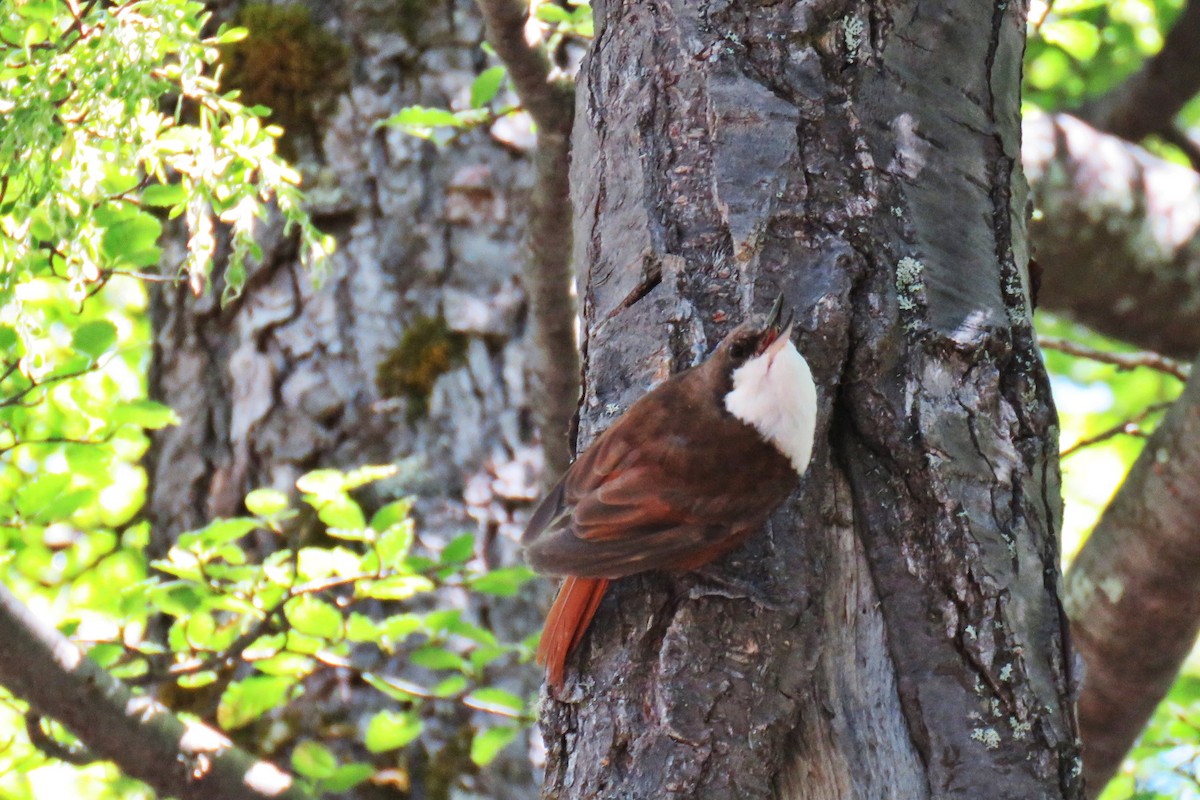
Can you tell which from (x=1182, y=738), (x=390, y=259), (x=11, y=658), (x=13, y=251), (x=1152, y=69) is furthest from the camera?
(x=1152, y=69)

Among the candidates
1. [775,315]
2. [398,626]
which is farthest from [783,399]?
[398,626]

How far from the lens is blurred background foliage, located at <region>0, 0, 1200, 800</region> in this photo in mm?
2424

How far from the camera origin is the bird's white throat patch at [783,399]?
200 centimetres

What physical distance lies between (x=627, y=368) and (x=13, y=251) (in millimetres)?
1253

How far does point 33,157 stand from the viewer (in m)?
2.40

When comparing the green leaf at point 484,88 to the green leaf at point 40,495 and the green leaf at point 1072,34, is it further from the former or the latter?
the green leaf at point 1072,34

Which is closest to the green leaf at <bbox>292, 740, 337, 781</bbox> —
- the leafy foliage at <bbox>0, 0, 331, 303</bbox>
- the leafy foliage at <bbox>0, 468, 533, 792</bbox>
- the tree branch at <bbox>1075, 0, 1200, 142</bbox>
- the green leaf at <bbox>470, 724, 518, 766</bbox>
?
the leafy foliage at <bbox>0, 468, 533, 792</bbox>

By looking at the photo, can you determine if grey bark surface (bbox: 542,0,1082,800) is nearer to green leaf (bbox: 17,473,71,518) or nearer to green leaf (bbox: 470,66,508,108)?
green leaf (bbox: 470,66,508,108)

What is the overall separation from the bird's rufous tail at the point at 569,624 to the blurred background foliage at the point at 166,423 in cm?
100

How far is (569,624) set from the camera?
196 cm

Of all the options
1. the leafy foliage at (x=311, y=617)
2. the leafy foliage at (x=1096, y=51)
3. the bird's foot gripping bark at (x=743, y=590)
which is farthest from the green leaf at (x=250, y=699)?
the leafy foliage at (x=1096, y=51)

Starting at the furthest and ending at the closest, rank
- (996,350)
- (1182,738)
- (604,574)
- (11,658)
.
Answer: (1182,738) < (11,658) < (996,350) < (604,574)

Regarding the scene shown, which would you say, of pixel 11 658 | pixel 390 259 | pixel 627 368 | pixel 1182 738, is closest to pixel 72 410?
pixel 11 658

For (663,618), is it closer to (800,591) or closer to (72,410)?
(800,591)
